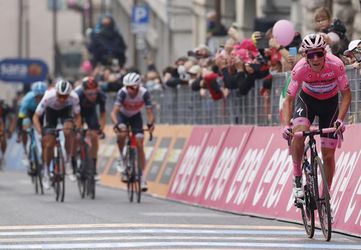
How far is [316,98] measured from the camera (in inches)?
571

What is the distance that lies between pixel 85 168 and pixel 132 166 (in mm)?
1415

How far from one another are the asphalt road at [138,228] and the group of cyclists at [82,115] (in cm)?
123

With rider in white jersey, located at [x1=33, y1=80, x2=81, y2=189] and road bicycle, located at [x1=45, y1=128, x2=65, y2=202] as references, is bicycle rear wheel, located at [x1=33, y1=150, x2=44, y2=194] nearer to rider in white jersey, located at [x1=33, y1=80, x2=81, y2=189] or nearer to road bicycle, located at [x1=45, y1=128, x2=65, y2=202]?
rider in white jersey, located at [x1=33, y1=80, x2=81, y2=189]

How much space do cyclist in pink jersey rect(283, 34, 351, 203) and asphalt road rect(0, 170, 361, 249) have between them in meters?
0.83

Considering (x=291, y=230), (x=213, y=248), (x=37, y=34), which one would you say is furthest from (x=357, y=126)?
(x=37, y=34)

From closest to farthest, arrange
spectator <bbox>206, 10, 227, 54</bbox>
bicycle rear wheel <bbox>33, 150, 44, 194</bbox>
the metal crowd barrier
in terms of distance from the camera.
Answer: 1. the metal crowd barrier
2. bicycle rear wheel <bbox>33, 150, 44, 194</bbox>
3. spectator <bbox>206, 10, 227, 54</bbox>

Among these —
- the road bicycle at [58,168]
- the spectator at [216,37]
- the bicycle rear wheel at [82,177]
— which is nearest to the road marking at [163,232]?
the road bicycle at [58,168]

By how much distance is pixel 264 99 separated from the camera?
798 inches

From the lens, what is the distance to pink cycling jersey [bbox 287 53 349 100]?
46.6ft

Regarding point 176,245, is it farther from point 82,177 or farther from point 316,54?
point 82,177

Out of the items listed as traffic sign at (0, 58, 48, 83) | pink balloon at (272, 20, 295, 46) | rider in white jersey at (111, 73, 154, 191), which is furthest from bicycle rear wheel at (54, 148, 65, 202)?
traffic sign at (0, 58, 48, 83)

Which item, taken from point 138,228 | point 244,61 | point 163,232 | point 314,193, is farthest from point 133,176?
point 314,193

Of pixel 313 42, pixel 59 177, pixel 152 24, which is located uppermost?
pixel 152 24

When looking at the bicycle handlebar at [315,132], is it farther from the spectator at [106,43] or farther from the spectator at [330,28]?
the spectator at [106,43]
